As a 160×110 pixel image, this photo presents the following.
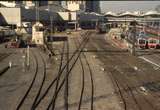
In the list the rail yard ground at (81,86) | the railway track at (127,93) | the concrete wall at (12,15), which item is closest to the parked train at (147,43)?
the rail yard ground at (81,86)

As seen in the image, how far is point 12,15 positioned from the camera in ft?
394

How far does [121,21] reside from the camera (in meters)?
190

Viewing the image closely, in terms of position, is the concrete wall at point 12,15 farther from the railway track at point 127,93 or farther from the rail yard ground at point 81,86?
the railway track at point 127,93

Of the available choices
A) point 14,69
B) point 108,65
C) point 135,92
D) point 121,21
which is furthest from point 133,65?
point 121,21

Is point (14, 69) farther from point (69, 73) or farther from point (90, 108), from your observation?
point (90, 108)

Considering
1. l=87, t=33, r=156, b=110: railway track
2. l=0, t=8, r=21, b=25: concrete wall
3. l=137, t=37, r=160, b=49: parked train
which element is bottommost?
l=87, t=33, r=156, b=110: railway track

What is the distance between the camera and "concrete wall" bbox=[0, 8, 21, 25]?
392 ft

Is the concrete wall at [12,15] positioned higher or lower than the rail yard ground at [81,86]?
higher

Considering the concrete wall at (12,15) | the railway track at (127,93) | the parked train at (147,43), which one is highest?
the concrete wall at (12,15)

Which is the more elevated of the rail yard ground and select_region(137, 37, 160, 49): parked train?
select_region(137, 37, 160, 49): parked train

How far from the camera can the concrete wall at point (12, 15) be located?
11937 cm

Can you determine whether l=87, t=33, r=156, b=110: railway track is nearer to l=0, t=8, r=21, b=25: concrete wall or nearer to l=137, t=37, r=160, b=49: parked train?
l=137, t=37, r=160, b=49: parked train

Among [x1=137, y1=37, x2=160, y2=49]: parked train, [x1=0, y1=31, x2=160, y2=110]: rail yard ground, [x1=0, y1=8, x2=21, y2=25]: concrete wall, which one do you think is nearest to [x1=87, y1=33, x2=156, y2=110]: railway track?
[x1=0, y1=31, x2=160, y2=110]: rail yard ground

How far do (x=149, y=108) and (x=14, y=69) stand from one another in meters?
19.5
